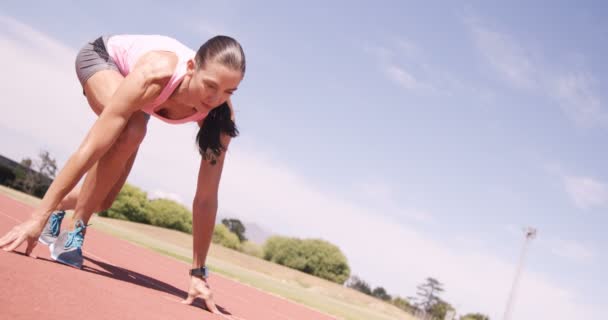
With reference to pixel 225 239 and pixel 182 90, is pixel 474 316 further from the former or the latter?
pixel 182 90

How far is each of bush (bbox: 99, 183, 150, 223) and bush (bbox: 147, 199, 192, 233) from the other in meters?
0.43

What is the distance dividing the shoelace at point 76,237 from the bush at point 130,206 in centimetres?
2994

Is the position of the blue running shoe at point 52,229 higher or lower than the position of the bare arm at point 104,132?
lower

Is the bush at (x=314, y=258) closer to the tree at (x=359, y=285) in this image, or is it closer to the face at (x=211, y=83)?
the tree at (x=359, y=285)

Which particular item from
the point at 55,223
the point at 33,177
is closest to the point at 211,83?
the point at 55,223

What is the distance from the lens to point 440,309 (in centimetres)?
5222

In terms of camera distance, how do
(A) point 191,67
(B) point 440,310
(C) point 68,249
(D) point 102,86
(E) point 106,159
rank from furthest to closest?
(B) point 440,310 → (D) point 102,86 → (E) point 106,159 → (A) point 191,67 → (C) point 68,249

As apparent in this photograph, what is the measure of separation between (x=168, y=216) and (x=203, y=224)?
32134 mm

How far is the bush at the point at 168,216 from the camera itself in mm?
34844

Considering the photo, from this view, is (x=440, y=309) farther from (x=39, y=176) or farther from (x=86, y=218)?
(x=86, y=218)

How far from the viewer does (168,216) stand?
115 feet

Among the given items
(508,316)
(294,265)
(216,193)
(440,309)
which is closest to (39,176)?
(294,265)

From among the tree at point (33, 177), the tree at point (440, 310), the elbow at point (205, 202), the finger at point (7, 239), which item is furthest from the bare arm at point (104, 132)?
the tree at point (440, 310)

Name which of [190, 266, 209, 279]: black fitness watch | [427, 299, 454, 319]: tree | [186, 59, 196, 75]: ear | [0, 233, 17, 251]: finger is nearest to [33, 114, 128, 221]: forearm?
[0, 233, 17, 251]: finger
